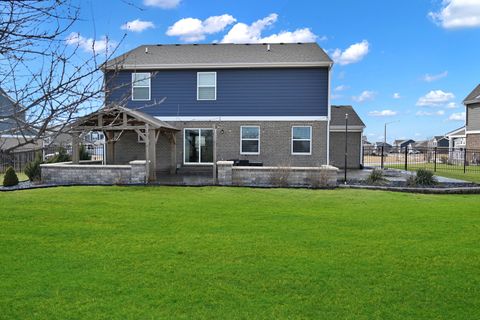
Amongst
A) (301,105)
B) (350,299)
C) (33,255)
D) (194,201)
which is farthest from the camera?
(301,105)

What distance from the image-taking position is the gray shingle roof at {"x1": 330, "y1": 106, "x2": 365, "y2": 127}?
84.8 ft

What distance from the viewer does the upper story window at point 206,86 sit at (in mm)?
20062

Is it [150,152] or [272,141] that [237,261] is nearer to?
[150,152]

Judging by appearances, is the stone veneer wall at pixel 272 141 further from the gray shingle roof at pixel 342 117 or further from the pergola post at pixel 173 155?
the gray shingle roof at pixel 342 117

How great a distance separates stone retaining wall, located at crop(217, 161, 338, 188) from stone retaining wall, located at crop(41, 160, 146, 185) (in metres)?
3.29

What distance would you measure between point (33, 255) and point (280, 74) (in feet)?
51.3

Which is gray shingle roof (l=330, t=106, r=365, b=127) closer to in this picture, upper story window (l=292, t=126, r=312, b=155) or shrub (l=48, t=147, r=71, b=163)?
upper story window (l=292, t=126, r=312, b=155)

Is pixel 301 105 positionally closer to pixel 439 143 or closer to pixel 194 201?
pixel 194 201

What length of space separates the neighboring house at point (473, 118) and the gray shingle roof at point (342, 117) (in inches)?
538

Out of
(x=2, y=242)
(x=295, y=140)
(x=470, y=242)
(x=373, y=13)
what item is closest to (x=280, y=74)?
(x=295, y=140)

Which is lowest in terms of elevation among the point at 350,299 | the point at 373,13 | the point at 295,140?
Answer: the point at 350,299

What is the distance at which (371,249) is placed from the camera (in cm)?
677

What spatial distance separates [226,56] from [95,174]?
9.48 metres

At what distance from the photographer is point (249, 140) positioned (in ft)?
65.8
